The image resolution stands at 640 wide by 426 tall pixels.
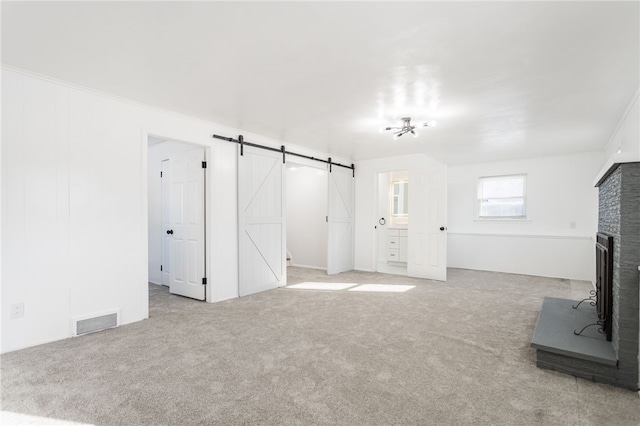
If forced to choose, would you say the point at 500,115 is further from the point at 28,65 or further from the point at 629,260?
the point at 28,65

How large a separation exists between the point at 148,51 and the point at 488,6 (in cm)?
235

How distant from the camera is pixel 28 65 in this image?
2693 millimetres

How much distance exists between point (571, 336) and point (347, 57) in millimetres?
2837

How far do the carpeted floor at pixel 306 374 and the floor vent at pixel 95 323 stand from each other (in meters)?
0.09

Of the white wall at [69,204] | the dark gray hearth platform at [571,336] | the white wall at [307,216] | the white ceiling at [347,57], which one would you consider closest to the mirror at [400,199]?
the white wall at [307,216]

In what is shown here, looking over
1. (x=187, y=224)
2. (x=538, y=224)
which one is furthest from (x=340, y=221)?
(x=538, y=224)

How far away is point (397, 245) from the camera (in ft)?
25.1

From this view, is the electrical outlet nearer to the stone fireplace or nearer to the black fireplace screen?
the stone fireplace

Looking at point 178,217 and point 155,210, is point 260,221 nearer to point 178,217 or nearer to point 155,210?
point 178,217

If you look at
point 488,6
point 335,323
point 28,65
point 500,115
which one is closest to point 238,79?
point 28,65

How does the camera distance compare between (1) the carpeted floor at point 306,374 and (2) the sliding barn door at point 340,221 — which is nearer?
(1) the carpeted floor at point 306,374

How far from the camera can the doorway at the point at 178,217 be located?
4.48 m

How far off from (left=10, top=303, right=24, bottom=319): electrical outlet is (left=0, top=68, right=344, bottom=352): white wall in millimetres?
36

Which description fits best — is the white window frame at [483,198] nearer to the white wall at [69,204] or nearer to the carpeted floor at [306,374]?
the carpeted floor at [306,374]
